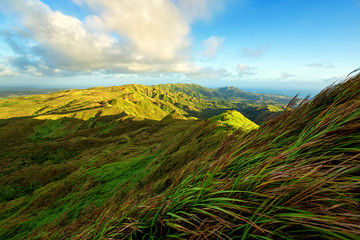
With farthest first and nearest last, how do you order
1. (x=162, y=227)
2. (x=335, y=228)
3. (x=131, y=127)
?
(x=131, y=127)
(x=162, y=227)
(x=335, y=228)

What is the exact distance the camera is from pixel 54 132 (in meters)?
61.2

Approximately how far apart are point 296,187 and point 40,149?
43.0 m

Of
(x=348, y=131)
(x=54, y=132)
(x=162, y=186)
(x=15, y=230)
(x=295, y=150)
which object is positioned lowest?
(x=54, y=132)

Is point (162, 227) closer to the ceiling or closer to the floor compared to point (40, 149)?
closer to the ceiling

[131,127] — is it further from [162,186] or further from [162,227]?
[162,227]

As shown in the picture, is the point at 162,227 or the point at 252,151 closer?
the point at 162,227

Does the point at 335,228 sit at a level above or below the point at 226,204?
above

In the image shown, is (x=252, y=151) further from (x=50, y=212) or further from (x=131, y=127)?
(x=131, y=127)

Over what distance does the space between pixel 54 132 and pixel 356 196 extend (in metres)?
82.7

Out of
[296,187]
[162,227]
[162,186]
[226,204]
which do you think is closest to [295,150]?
[296,187]

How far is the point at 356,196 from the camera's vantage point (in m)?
0.99

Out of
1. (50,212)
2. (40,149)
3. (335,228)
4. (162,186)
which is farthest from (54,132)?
(335,228)

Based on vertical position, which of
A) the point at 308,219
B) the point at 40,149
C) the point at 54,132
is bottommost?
the point at 54,132

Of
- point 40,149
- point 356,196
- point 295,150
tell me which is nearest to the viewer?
point 356,196
